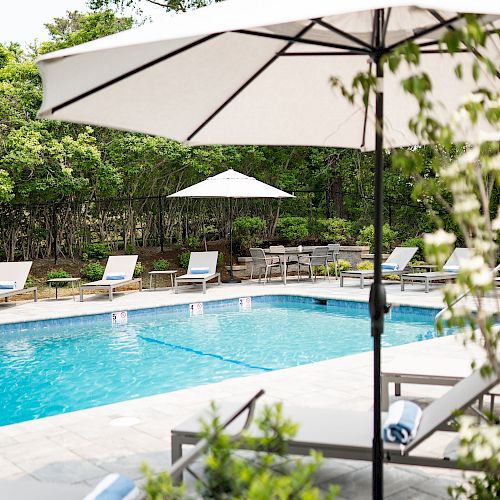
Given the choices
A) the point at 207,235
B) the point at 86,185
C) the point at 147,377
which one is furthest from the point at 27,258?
the point at 147,377

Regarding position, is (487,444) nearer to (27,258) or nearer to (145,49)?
(145,49)

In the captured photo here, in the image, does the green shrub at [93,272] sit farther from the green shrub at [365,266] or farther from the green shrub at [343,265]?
the green shrub at [365,266]

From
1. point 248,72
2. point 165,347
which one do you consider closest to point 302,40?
point 248,72

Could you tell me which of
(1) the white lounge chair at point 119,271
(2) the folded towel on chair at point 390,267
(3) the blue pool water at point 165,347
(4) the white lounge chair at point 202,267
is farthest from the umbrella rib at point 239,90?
(2) the folded towel on chair at point 390,267

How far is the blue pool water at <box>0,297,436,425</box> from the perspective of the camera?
25.1 ft

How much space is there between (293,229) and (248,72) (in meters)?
14.9

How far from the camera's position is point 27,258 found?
57.2 ft

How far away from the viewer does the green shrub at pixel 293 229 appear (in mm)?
19000

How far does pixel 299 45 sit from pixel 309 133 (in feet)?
3.33

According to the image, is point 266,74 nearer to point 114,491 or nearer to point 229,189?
point 114,491

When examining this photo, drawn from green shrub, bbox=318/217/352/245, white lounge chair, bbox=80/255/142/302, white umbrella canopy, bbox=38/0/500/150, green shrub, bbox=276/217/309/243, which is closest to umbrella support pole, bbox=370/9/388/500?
white umbrella canopy, bbox=38/0/500/150

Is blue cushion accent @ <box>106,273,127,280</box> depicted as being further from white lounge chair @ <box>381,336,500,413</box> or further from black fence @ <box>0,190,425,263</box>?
white lounge chair @ <box>381,336,500,413</box>

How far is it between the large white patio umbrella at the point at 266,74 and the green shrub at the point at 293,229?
45.3 feet

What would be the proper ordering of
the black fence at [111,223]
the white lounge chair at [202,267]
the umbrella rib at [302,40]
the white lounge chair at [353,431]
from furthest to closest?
the black fence at [111,223] < the white lounge chair at [202,267] < the umbrella rib at [302,40] < the white lounge chair at [353,431]
